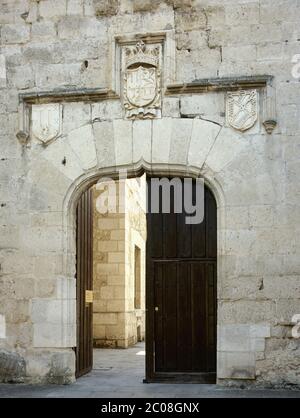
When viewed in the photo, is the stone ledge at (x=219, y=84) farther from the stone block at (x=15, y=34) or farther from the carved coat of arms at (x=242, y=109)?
the stone block at (x=15, y=34)

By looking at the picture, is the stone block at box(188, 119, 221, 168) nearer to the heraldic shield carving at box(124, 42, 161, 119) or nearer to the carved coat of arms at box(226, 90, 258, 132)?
the carved coat of arms at box(226, 90, 258, 132)

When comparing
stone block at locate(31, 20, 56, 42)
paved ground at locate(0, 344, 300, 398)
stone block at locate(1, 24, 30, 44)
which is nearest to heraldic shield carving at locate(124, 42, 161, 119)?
stone block at locate(31, 20, 56, 42)

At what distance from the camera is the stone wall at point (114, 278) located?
12.1 metres

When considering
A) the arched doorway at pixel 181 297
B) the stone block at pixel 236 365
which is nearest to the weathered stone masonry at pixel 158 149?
the stone block at pixel 236 365

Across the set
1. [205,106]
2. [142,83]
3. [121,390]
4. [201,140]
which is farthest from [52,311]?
[205,106]

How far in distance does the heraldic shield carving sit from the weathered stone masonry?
0.25ft

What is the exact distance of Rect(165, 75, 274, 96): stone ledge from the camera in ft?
22.6

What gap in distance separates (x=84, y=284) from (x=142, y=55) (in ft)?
9.14

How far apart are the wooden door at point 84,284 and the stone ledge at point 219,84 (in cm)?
180

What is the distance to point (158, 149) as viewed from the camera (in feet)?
23.3

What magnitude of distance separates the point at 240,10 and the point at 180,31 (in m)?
0.68

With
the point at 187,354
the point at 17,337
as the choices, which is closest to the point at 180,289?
the point at 187,354

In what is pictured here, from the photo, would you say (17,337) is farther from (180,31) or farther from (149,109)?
(180,31)

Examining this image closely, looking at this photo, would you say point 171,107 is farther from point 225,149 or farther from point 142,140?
point 225,149
